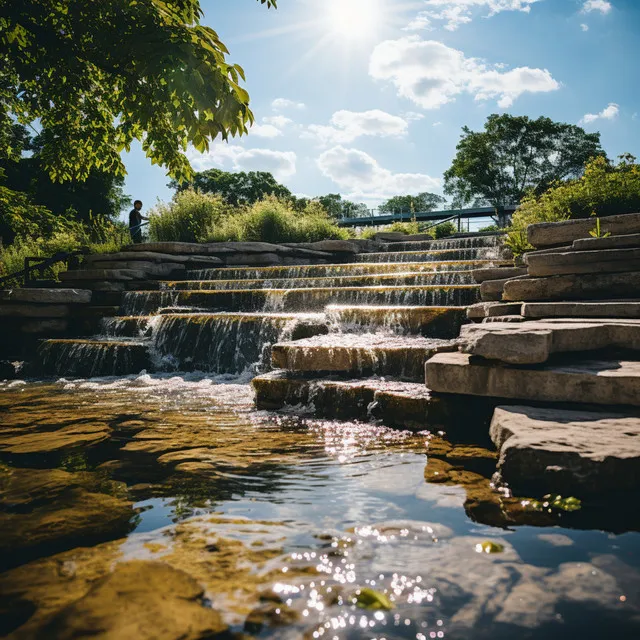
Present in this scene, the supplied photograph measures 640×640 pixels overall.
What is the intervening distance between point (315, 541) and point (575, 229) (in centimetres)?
508

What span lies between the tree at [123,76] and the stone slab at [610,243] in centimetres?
358

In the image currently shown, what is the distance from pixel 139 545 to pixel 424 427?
234cm

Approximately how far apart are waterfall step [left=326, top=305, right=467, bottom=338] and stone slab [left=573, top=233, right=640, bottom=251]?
1.43m

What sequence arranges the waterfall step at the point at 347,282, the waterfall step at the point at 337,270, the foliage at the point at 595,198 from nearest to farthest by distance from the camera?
the foliage at the point at 595,198 → the waterfall step at the point at 347,282 → the waterfall step at the point at 337,270

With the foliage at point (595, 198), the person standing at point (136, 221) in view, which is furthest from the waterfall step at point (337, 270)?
the person standing at point (136, 221)

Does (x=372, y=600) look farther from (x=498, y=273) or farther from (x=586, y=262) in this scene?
(x=498, y=273)

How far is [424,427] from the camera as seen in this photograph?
12.0ft

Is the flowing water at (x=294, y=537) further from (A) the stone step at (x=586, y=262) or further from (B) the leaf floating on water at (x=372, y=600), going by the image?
(A) the stone step at (x=586, y=262)

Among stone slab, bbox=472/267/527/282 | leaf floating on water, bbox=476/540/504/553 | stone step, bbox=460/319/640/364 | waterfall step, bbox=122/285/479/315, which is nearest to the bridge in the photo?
waterfall step, bbox=122/285/479/315

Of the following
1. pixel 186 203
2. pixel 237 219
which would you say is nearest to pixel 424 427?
pixel 237 219

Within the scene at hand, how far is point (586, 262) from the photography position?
184 inches

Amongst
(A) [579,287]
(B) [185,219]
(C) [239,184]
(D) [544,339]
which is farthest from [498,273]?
(C) [239,184]

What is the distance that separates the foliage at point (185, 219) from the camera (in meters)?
14.6

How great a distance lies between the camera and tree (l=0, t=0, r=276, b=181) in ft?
13.8
